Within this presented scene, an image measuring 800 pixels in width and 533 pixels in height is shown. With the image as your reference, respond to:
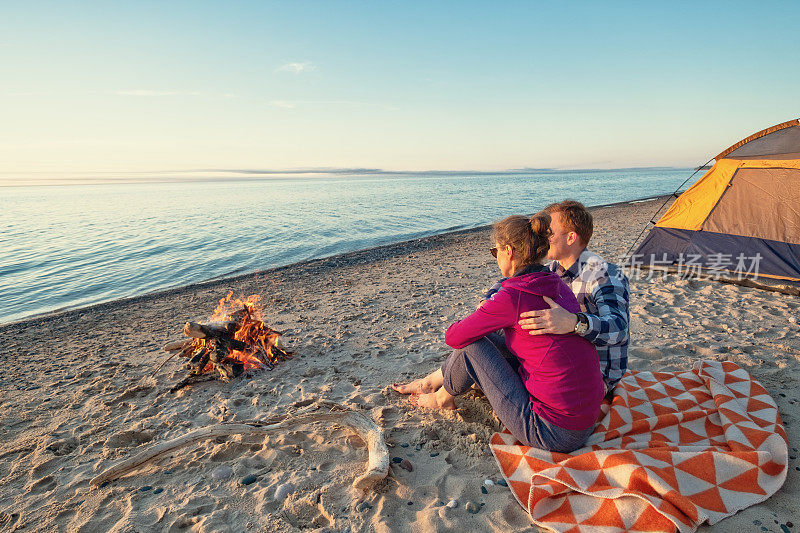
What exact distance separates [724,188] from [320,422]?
8570 millimetres

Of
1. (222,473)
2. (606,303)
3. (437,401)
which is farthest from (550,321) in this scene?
(222,473)

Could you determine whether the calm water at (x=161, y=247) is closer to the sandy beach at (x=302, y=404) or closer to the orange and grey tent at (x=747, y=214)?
the sandy beach at (x=302, y=404)

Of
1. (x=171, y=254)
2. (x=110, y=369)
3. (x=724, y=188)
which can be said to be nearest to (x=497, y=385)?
(x=110, y=369)

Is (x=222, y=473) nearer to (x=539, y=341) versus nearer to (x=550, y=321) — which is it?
(x=539, y=341)

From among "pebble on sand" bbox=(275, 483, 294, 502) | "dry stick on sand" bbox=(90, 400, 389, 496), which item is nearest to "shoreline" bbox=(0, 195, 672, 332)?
"dry stick on sand" bbox=(90, 400, 389, 496)

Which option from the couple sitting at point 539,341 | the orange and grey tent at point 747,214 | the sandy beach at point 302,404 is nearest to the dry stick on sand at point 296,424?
the sandy beach at point 302,404

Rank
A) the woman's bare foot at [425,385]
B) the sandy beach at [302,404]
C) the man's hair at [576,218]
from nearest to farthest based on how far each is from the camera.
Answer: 1. the sandy beach at [302,404]
2. the man's hair at [576,218]
3. the woman's bare foot at [425,385]

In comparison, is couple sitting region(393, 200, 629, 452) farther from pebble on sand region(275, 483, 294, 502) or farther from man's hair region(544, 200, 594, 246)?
pebble on sand region(275, 483, 294, 502)

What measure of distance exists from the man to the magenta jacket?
0.26 m

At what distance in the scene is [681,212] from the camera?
27.6 ft

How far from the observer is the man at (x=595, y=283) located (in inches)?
121

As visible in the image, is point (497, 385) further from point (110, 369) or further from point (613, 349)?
point (110, 369)

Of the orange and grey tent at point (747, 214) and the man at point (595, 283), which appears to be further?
the orange and grey tent at point (747, 214)

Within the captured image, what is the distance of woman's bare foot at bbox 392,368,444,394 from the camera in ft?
13.2
